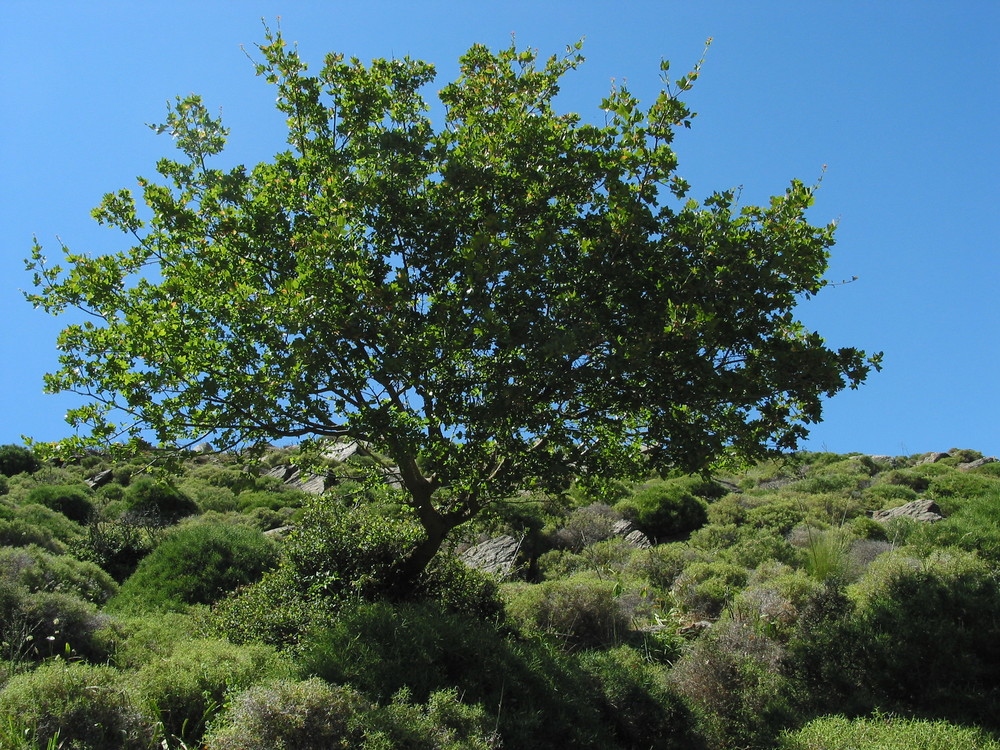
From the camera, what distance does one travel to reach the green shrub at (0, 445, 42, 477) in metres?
35.8

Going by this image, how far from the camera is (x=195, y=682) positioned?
903 cm

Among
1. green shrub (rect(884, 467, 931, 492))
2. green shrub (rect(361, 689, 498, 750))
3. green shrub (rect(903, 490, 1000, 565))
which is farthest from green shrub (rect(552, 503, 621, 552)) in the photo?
green shrub (rect(361, 689, 498, 750))

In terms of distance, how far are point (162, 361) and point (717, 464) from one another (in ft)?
26.4

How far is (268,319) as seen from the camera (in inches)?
381

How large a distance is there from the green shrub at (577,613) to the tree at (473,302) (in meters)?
3.27

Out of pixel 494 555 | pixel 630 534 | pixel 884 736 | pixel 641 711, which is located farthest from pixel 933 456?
pixel 641 711

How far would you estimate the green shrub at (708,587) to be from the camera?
49.5ft

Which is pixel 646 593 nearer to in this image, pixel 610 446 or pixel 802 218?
pixel 610 446

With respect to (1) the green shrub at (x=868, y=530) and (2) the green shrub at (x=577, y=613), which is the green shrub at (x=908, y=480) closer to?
(1) the green shrub at (x=868, y=530)

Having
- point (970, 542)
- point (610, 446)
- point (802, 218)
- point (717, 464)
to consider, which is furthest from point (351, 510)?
point (970, 542)

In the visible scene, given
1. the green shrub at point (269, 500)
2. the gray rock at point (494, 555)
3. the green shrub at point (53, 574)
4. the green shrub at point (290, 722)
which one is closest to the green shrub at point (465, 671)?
the green shrub at point (290, 722)

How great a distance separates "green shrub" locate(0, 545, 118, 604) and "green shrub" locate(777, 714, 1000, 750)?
12.6 m

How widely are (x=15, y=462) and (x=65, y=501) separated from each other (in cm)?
1148

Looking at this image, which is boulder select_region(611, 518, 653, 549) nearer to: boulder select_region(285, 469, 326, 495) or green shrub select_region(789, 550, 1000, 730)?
green shrub select_region(789, 550, 1000, 730)
